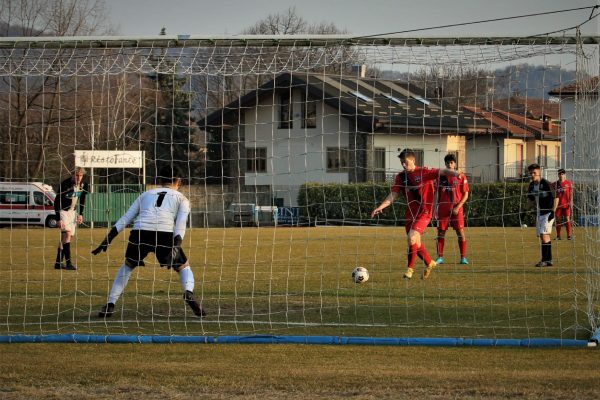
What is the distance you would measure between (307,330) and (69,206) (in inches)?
365

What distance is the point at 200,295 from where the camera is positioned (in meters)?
13.7

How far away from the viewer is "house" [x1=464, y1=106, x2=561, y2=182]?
11656mm

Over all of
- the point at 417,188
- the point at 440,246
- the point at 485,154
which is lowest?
the point at 440,246

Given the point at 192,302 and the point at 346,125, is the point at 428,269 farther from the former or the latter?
the point at 192,302

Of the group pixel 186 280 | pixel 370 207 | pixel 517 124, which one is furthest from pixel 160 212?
pixel 370 207

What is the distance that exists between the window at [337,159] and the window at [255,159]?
4.00 ft

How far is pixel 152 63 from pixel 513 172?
301 inches

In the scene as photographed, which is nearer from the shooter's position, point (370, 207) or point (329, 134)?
point (329, 134)

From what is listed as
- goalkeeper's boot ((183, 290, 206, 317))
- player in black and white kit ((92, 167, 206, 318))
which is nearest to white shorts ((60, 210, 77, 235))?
player in black and white kit ((92, 167, 206, 318))

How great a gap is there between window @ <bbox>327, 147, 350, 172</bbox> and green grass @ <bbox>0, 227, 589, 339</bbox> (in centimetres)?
194

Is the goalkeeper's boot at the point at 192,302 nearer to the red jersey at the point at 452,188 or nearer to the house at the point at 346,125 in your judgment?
the house at the point at 346,125

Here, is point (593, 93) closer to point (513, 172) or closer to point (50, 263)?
point (513, 172)

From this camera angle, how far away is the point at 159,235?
36.2 ft

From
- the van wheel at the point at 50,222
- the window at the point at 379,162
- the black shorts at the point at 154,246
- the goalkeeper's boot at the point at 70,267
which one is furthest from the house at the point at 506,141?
the van wheel at the point at 50,222
